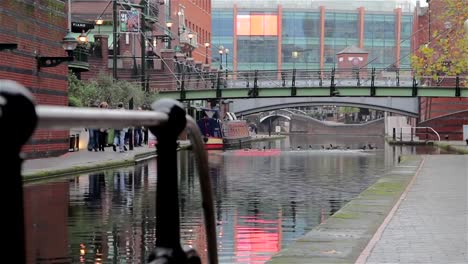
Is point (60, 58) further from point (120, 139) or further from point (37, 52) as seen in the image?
point (120, 139)

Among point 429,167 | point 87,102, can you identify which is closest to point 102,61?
point 87,102

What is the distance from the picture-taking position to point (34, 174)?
811 inches

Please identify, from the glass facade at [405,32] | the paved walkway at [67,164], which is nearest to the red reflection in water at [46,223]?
the paved walkway at [67,164]

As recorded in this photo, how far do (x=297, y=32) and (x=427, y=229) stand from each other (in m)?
127

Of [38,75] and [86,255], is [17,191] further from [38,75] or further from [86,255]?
[38,75]

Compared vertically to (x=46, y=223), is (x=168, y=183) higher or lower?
higher

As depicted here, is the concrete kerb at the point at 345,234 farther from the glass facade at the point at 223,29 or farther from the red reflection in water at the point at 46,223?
the glass facade at the point at 223,29

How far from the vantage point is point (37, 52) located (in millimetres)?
29328

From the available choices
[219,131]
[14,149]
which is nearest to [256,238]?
[14,149]

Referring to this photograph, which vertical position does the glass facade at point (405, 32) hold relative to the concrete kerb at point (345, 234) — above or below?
above

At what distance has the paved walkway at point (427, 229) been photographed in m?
8.71

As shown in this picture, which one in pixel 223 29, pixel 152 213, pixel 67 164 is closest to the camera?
pixel 152 213

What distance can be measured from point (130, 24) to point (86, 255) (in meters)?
47.5

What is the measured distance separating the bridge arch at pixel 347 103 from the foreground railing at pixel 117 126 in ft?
276
